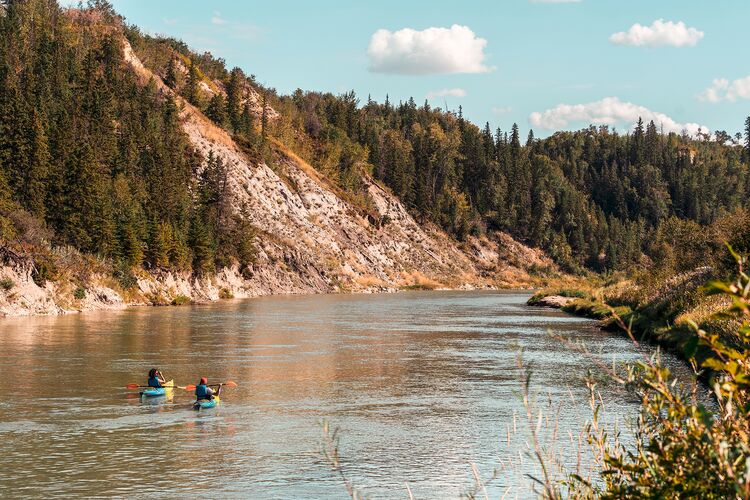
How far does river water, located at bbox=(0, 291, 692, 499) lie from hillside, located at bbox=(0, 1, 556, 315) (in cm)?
2289

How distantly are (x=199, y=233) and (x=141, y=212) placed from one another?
9184 mm

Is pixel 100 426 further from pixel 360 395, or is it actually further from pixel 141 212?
pixel 141 212

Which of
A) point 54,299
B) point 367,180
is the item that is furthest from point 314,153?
point 54,299

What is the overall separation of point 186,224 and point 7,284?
45244 mm

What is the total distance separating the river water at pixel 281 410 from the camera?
2148 centimetres

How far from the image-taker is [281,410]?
30.9 m

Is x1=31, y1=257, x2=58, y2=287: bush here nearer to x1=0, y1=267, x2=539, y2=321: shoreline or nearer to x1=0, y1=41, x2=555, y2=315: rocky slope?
x1=0, y1=267, x2=539, y2=321: shoreline

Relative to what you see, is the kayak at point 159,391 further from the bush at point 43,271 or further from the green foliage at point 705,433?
the bush at point 43,271

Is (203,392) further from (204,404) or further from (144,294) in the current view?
(144,294)

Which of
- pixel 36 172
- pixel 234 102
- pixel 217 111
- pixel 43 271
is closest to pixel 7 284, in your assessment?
pixel 43 271

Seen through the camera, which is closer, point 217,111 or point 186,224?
point 186,224

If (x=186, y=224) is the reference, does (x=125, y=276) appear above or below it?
below

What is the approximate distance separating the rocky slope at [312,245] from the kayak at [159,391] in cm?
5796

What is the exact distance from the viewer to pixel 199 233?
111875mm
